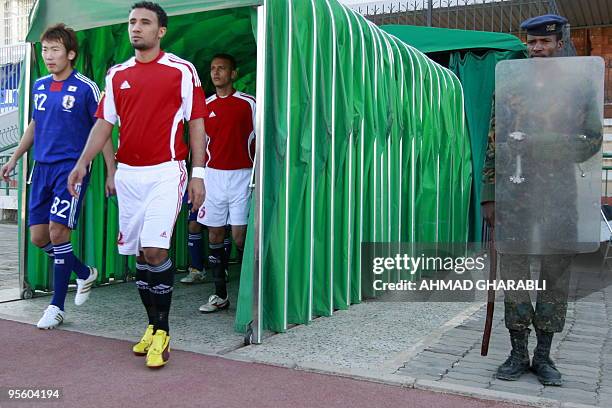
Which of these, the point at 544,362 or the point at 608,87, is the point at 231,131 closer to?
the point at 544,362

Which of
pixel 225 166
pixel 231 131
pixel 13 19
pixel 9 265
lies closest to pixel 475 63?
pixel 231 131

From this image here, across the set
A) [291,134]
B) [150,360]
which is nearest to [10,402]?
[150,360]

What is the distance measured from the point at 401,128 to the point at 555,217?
2989 millimetres

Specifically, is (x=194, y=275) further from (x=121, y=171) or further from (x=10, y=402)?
(x=10, y=402)

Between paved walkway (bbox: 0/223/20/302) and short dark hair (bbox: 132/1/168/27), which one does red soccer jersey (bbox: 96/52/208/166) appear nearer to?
short dark hair (bbox: 132/1/168/27)

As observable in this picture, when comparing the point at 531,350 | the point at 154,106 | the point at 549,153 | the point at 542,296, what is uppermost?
the point at 154,106

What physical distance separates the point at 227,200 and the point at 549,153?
2.72m

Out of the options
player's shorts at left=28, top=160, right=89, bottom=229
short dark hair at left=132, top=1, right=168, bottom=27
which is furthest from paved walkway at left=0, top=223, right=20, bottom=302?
short dark hair at left=132, top=1, right=168, bottom=27

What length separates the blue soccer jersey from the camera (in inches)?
179

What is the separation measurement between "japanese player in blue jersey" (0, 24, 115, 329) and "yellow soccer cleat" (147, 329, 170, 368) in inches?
47.9

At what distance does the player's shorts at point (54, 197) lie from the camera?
4457 millimetres

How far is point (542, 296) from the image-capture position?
359cm

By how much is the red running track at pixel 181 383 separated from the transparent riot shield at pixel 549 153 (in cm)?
99

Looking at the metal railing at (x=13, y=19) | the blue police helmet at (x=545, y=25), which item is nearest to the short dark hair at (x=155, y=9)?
the blue police helmet at (x=545, y=25)
